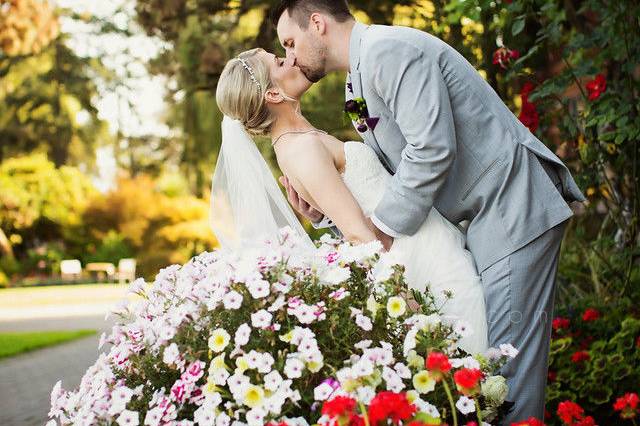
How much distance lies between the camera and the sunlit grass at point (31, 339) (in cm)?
1027

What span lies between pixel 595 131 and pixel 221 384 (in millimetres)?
3569

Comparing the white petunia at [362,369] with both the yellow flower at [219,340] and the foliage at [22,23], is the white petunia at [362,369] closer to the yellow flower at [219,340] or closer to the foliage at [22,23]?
the yellow flower at [219,340]

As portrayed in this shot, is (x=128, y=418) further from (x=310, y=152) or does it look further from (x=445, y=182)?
(x=445, y=182)

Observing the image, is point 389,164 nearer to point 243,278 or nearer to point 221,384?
point 243,278

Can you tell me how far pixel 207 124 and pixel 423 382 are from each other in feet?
38.5

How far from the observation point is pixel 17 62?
3322 cm

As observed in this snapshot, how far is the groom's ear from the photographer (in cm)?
273

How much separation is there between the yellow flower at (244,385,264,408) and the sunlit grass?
8563mm

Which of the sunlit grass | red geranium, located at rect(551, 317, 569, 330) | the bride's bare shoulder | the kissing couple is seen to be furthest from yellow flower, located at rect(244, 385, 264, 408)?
the sunlit grass

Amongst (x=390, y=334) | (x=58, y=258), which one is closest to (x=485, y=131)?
(x=390, y=334)

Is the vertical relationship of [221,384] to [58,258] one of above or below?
above

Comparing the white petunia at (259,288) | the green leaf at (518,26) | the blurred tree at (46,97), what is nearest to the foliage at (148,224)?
the blurred tree at (46,97)

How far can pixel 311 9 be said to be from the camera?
2.73m

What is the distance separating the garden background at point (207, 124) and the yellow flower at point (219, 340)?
1206 millimetres
